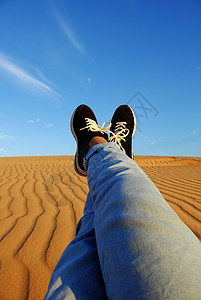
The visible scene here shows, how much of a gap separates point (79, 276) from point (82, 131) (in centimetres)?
206

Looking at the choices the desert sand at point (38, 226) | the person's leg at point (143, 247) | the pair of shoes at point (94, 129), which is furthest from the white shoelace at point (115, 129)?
the person's leg at point (143, 247)

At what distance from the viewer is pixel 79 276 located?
1.88 ft

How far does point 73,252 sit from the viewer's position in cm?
68

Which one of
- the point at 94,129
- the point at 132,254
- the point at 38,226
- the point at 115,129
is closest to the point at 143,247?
the point at 132,254

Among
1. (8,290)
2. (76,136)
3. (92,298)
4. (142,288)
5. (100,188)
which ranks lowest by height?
(8,290)

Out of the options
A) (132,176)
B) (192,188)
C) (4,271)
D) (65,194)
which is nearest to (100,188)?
(132,176)

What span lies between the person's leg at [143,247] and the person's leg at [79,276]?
58mm

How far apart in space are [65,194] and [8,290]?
68.1 inches

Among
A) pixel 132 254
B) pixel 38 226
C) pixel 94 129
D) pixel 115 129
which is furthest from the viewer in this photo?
pixel 115 129

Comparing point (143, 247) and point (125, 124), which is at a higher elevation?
point (125, 124)

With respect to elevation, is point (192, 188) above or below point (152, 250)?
→ below

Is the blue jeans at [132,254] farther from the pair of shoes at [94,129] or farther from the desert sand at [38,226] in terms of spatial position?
the pair of shoes at [94,129]

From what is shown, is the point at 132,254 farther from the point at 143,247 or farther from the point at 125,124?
the point at 125,124

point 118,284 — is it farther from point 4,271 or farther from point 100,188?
point 4,271
